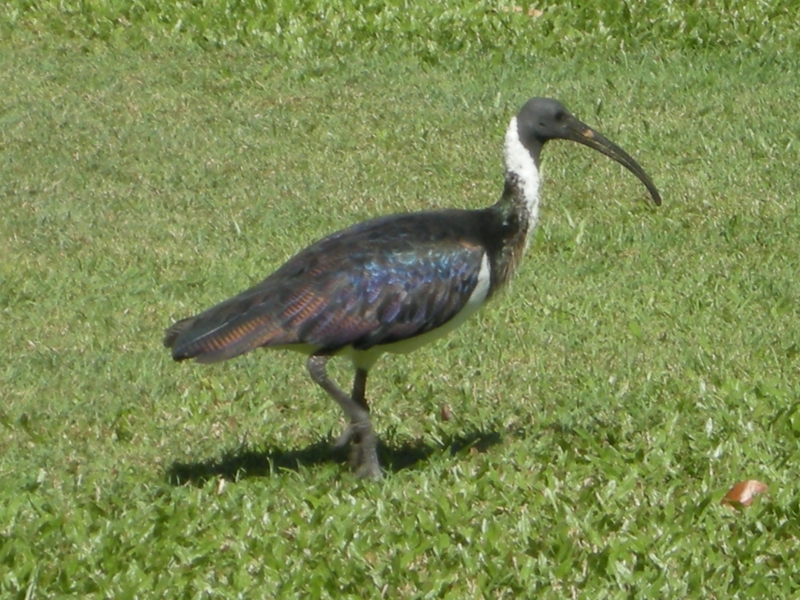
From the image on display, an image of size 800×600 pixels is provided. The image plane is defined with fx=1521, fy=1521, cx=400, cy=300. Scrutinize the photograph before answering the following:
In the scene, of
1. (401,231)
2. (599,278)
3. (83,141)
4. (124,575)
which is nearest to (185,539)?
(124,575)

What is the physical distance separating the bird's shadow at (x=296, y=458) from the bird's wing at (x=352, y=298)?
1.98 feet

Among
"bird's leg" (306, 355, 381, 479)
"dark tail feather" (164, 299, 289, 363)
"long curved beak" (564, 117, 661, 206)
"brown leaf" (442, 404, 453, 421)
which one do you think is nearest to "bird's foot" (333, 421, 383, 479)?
"bird's leg" (306, 355, 381, 479)

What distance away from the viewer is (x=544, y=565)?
205 inches

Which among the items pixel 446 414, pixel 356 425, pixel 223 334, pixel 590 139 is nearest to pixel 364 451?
pixel 356 425

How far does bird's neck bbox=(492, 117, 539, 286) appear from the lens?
6.20 metres

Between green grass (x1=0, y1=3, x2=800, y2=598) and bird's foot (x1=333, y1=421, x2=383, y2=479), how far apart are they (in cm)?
8

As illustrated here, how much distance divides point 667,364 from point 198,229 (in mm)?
3497

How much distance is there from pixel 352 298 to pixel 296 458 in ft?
2.76

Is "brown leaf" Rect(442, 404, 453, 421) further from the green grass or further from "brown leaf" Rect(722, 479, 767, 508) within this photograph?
"brown leaf" Rect(722, 479, 767, 508)

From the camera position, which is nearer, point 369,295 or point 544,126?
point 369,295

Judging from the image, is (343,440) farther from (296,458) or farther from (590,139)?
(590,139)

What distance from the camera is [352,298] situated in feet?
19.1

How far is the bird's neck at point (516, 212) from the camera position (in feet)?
20.4

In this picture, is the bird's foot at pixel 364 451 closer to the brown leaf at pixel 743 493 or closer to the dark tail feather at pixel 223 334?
the dark tail feather at pixel 223 334
